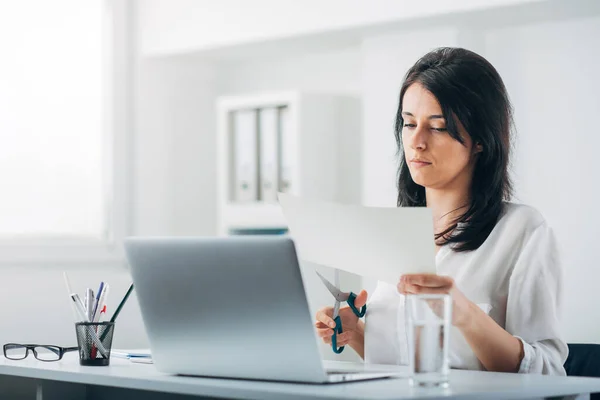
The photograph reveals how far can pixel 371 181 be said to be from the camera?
13.6 feet

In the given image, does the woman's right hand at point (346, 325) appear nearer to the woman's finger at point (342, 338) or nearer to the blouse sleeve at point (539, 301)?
the woman's finger at point (342, 338)

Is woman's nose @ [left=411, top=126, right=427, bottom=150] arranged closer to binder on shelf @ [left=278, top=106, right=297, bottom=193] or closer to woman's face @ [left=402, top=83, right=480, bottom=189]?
woman's face @ [left=402, top=83, right=480, bottom=189]

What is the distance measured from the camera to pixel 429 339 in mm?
1442

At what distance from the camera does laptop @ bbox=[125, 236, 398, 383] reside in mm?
1438

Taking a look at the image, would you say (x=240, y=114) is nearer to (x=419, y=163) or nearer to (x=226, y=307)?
(x=419, y=163)

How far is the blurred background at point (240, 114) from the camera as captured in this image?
383 cm

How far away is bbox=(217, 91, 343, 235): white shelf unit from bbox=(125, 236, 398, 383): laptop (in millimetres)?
2663

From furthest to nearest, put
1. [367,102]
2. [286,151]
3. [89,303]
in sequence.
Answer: [286,151], [367,102], [89,303]

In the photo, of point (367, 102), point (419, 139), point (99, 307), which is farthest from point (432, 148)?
point (367, 102)

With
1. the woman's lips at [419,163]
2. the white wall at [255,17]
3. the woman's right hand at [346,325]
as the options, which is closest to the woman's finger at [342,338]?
the woman's right hand at [346,325]

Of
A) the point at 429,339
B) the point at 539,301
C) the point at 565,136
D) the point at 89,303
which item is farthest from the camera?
the point at 565,136

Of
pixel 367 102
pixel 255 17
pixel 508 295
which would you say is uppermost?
pixel 255 17

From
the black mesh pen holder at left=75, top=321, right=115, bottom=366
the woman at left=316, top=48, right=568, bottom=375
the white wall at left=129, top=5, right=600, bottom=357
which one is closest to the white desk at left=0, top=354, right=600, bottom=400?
the black mesh pen holder at left=75, top=321, right=115, bottom=366

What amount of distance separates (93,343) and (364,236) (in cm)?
63
